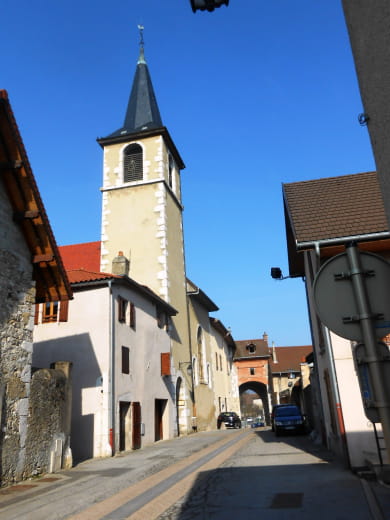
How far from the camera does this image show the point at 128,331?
18.4m

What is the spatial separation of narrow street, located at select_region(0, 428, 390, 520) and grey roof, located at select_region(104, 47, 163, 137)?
77.2 feet

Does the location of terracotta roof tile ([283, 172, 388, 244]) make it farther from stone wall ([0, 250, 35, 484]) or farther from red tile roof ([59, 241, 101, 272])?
red tile roof ([59, 241, 101, 272])

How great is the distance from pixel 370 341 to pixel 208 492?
6.08 m

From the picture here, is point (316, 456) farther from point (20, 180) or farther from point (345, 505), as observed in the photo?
point (20, 180)

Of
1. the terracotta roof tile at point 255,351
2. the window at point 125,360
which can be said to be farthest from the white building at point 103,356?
the terracotta roof tile at point 255,351

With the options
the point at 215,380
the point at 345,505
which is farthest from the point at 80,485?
the point at 215,380

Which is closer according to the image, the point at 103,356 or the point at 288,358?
the point at 103,356

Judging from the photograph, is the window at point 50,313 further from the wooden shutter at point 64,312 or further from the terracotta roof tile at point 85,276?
the wooden shutter at point 64,312

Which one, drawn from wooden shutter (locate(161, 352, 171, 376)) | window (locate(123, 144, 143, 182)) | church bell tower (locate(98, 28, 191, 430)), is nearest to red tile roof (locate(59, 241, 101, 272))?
church bell tower (locate(98, 28, 191, 430))

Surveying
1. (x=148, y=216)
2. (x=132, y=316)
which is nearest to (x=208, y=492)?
(x=132, y=316)

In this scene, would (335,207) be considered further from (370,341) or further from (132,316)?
(132,316)

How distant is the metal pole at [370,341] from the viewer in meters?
2.62

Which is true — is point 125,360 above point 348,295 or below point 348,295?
above

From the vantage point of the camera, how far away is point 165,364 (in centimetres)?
2220
